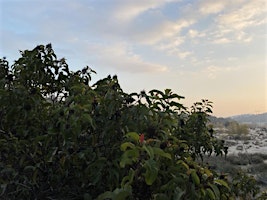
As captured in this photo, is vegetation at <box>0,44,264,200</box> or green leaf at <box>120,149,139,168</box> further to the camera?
vegetation at <box>0,44,264,200</box>

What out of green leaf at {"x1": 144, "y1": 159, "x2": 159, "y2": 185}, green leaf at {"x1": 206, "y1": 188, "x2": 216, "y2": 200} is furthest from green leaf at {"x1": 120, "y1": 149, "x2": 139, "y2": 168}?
green leaf at {"x1": 206, "y1": 188, "x2": 216, "y2": 200}

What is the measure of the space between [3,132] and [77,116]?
0.91m

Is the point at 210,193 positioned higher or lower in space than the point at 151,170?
lower

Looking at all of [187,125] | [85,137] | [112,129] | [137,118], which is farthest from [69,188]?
[187,125]

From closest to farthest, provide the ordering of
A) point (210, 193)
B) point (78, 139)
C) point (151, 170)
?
point (151, 170) → point (210, 193) → point (78, 139)

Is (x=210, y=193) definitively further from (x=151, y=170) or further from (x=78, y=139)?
(x=78, y=139)

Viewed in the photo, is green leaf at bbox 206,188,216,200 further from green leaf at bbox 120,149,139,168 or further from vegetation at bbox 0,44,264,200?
green leaf at bbox 120,149,139,168

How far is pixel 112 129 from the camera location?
2.91 meters

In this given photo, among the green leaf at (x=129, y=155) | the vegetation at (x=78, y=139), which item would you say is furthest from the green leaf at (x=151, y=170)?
the vegetation at (x=78, y=139)

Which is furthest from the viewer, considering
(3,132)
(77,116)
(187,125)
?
(187,125)

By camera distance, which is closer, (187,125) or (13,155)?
(13,155)

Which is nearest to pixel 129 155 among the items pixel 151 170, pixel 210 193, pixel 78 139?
pixel 151 170

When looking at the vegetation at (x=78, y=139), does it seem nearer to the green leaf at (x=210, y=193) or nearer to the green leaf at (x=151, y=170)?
the green leaf at (x=210, y=193)

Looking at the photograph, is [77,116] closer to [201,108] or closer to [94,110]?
[94,110]
